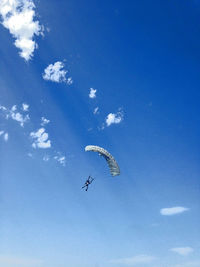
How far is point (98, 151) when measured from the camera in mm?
78812

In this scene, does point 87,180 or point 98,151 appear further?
point 87,180

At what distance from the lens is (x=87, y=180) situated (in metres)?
84.4

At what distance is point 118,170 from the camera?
78938 millimetres

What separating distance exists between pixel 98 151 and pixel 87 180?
28.4 feet

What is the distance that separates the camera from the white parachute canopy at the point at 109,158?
78.4m

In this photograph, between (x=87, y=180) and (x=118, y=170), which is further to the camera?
(x=87, y=180)

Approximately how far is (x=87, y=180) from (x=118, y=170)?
8610 millimetres

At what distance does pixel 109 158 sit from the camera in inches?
3100

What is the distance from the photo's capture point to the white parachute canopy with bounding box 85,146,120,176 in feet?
257

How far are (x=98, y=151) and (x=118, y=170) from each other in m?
5.34
